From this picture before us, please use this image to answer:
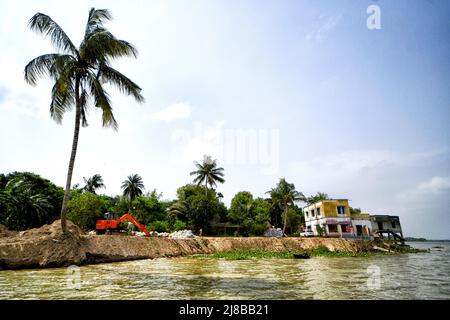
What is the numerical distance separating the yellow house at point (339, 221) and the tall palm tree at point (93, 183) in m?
42.8

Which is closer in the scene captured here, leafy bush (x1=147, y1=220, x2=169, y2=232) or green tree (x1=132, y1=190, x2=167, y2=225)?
leafy bush (x1=147, y1=220, x2=169, y2=232)

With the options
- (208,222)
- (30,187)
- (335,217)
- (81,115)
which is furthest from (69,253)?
(335,217)

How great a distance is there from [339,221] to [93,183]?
4661cm

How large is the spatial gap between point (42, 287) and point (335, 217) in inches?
1486

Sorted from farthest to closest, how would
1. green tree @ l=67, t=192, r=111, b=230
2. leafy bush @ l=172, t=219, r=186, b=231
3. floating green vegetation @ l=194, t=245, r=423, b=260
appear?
leafy bush @ l=172, t=219, r=186, b=231 < green tree @ l=67, t=192, r=111, b=230 < floating green vegetation @ l=194, t=245, r=423, b=260

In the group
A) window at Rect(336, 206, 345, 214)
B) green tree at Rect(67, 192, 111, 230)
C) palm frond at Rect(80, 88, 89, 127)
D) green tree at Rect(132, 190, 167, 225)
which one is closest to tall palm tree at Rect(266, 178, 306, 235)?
window at Rect(336, 206, 345, 214)

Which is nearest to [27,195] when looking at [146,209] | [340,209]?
[146,209]

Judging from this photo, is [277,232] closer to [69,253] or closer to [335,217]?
[335,217]

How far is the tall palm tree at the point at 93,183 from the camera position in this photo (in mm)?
50062

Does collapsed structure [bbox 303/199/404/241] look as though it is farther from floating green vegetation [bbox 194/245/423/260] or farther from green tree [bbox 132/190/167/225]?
green tree [bbox 132/190/167/225]

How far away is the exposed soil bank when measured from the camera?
12728mm

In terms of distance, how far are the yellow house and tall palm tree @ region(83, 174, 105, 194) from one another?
42.8 m

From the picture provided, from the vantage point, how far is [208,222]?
34562 mm
